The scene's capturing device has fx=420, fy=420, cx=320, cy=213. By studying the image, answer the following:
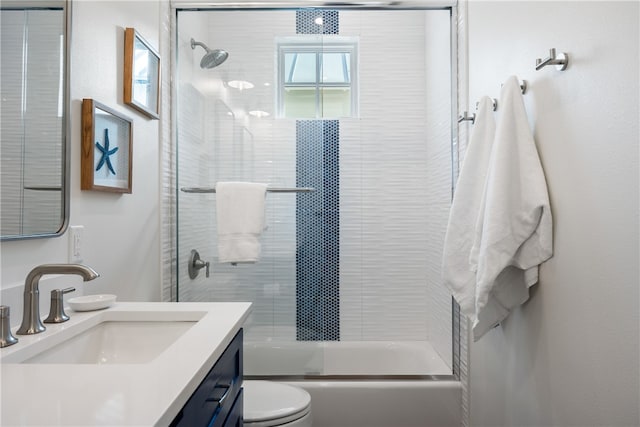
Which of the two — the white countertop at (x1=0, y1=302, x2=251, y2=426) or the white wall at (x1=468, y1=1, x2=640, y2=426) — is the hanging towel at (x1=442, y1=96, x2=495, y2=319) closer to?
the white wall at (x1=468, y1=1, x2=640, y2=426)

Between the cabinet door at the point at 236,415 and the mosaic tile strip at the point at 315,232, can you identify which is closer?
the cabinet door at the point at 236,415

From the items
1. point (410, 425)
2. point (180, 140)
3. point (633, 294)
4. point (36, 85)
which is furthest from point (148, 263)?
point (633, 294)

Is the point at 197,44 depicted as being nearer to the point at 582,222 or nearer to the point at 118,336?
the point at 118,336

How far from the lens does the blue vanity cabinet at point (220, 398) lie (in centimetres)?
71

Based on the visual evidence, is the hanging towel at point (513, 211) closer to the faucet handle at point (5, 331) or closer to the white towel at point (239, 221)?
the white towel at point (239, 221)

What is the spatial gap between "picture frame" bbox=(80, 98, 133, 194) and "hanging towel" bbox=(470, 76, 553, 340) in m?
1.22

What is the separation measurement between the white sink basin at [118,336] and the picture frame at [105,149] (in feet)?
1.45

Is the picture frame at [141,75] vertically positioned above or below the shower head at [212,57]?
below

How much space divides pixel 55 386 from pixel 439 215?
205 cm

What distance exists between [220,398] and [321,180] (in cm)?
142

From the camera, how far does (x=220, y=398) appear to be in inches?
36.6

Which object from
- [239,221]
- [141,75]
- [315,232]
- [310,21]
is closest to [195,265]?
[239,221]

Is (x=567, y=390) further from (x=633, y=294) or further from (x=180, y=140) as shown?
(x=180, y=140)

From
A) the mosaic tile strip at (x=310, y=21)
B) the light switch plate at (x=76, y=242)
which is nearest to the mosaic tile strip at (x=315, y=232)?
the mosaic tile strip at (x=310, y=21)
